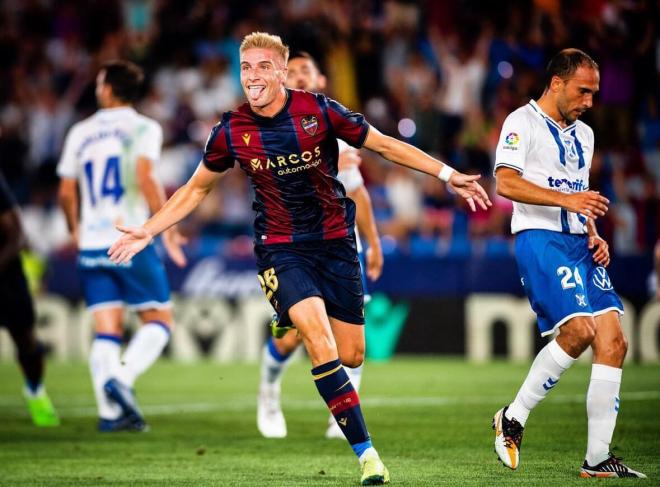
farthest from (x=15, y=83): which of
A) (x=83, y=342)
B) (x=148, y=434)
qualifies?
(x=148, y=434)

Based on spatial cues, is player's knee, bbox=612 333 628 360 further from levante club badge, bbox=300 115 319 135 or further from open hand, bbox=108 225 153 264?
open hand, bbox=108 225 153 264

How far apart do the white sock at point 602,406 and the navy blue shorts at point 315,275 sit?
1.46 metres

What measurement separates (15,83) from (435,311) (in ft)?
32.9

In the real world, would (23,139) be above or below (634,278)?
above

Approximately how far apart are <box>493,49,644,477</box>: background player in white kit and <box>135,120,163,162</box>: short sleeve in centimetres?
360

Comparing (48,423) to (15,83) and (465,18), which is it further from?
(15,83)

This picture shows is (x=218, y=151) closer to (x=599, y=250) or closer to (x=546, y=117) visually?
(x=546, y=117)

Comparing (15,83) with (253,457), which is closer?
(253,457)

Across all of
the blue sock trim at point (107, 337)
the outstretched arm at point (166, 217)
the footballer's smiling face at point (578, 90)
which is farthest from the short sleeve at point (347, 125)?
the blue sock trim at point (107, 337)

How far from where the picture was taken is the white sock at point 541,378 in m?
6.50

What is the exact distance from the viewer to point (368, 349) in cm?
1578

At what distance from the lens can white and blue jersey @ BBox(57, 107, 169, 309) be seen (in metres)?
9.31

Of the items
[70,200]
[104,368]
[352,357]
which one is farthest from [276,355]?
[70,200]

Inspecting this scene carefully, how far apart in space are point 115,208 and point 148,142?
60cm
